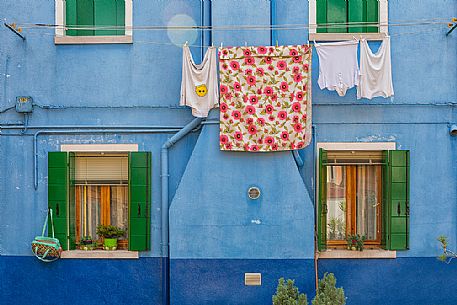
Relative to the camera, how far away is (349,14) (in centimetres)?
802

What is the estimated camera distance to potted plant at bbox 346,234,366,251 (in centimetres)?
783

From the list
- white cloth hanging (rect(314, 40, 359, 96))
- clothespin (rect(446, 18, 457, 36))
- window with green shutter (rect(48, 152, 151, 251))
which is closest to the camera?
white cloth hanging (rect(314, 40, 359, 96))

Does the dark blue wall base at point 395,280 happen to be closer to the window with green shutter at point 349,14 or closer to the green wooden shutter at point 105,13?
the window with green shutter at point 349,14

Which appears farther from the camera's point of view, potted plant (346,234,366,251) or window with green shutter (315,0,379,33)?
window with green shutter (315,0,379,33)

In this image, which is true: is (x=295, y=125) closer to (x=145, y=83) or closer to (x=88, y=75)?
(x=145, y=83)

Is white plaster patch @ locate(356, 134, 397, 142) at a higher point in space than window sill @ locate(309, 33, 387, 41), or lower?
lower

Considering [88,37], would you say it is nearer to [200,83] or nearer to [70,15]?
[70,15]

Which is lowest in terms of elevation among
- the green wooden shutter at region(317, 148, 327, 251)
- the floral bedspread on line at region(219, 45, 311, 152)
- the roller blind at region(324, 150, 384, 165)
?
the green wooden shutter at region(317, 148, 327, 251)

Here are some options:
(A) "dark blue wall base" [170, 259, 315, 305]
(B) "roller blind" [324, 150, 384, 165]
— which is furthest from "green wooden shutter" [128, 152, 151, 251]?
(B) "roller blind" [324, 150, 384, 165]

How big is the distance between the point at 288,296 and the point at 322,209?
1602 mm

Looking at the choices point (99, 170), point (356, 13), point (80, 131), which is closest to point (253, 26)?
point (356, 13)

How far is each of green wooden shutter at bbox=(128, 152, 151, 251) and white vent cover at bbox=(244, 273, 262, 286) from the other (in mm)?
1663

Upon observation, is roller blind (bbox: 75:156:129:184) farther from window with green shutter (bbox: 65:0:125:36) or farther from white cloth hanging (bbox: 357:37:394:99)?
white cloth hanging (bbox: 357:37:394:99)

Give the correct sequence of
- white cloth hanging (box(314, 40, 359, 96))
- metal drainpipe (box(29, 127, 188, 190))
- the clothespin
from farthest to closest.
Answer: metal drainpipe (box(29, 127, 188, 190))
the clothespin
white cloth hanging (box(314, 40, 359, 96))
